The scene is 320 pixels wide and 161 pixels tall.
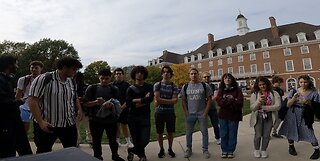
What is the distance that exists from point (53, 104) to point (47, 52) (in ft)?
161

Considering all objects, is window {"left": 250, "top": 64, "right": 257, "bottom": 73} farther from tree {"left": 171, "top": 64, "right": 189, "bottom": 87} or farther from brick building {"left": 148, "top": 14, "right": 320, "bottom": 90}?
tree {"left": 171, "top": 64, "right": 189, "bottom": 87}

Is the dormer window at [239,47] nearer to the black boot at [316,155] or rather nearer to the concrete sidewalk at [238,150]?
the concrete sidewalk at [238,150]

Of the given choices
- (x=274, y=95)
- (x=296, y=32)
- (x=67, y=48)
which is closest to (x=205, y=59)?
(x=296, y=32)

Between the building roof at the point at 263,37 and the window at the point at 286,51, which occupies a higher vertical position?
the building roof at the point at 263,37

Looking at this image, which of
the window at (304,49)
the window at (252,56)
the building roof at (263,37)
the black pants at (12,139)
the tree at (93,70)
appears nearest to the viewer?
the black pants at (12,139)

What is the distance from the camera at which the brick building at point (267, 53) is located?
5378 cm

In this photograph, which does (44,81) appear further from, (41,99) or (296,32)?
(296,32)

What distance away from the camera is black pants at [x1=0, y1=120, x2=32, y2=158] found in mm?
3352

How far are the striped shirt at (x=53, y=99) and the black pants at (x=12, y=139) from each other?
449 mm

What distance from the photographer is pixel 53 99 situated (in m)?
3.58

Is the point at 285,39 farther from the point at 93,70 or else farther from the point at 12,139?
the point at 12,139

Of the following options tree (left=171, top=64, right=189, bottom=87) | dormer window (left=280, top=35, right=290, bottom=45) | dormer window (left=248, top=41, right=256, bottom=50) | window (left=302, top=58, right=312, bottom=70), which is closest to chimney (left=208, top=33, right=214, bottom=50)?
tree (left=171, top=64, right=189, bottom=87)

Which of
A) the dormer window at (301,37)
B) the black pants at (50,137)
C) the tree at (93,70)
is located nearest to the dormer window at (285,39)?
the dormer window at (301,37)

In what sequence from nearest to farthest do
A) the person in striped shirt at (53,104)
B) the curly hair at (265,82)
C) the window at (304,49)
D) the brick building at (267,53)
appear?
the person in striped shirt at (53,104) → the curly hair at (265,82) → the window at (304,49) → the brick building at (267,53)
